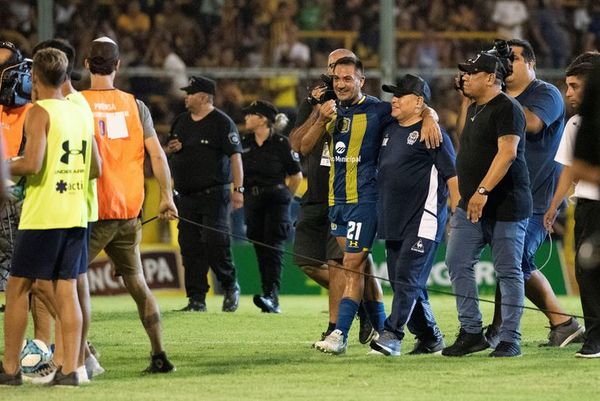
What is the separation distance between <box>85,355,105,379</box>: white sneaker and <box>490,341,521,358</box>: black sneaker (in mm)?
2857

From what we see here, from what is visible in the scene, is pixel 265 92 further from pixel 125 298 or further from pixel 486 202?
pixel 486 202

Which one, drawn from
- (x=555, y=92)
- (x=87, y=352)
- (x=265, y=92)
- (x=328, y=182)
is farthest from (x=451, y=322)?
(x=265, y=92)

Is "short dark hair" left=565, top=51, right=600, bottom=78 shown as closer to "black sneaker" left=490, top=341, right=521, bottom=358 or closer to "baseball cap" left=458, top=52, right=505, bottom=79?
"baseball cap" left=458, top=52, right=505, bottom=79

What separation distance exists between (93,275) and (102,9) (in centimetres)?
517

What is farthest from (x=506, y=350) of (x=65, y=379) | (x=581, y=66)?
(x=65, y=379)

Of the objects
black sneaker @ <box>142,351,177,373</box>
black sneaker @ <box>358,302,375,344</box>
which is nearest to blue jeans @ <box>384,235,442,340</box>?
black sneaker @ <box>358,302,375,344</box>

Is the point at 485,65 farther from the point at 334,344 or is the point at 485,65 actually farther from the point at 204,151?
the point at 204,151

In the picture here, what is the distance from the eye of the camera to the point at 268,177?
50.4 ft

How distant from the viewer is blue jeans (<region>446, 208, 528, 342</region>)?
388 inches

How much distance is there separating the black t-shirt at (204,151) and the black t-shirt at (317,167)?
272 cm

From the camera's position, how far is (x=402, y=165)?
1011 cm

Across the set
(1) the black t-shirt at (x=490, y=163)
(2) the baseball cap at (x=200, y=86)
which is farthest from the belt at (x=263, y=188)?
(1) the black t-shirt at (x=490, y=163)

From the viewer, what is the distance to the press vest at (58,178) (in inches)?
324

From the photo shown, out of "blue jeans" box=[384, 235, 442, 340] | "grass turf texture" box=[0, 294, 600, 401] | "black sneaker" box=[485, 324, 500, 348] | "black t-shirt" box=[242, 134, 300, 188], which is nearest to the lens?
"grass turf texture" box=[0, 294, 600, 401]
